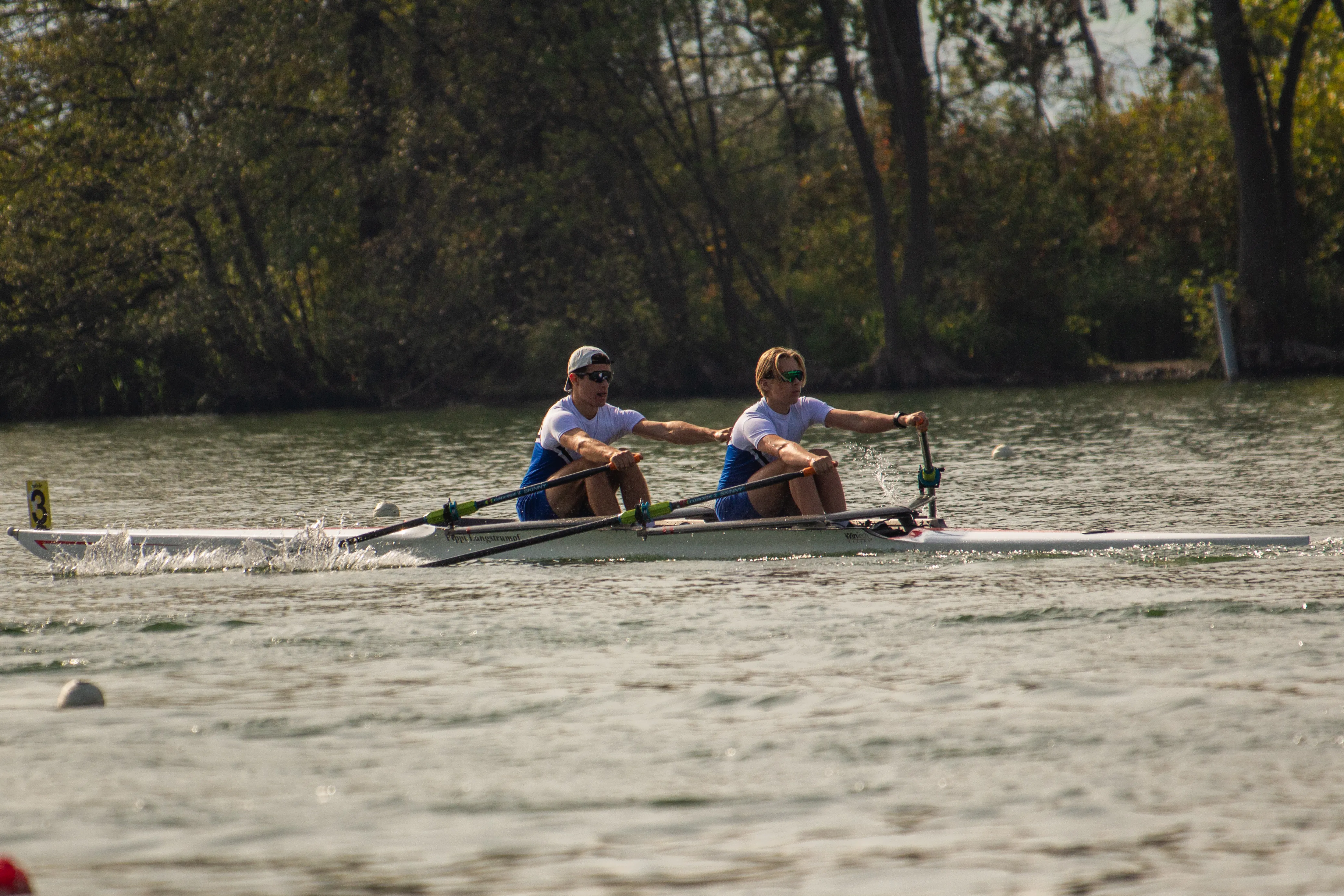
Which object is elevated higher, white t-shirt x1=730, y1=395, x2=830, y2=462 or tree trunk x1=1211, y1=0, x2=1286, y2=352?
tree trunk x1=1211, y1=0, x2=1286, y2=352

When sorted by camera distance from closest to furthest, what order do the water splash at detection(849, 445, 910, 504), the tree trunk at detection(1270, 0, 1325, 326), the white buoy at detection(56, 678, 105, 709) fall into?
the white buoy at detection(56, 678, 105, 709) → the water splash at detection(849, 445, 910, 504) → the tree trunk at detection(1270, 0, 1325, 326)

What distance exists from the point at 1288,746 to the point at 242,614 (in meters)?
5.50

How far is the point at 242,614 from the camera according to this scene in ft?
27.2

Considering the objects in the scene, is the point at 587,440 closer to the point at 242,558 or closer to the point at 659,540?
the point at 659,540

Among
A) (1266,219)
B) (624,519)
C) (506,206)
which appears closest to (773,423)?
(624,519)

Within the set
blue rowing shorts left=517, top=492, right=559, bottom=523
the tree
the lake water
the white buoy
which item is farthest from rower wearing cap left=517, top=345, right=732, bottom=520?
the tree

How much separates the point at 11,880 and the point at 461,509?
6201mm

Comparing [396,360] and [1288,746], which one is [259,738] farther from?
[396,360]

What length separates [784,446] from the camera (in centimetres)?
918

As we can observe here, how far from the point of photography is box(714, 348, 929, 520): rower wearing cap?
922 centimetres

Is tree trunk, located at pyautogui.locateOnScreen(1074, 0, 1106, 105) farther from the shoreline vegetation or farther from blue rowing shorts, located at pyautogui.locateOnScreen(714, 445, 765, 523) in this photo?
blue rowing shorts, located at pyautogui.locateOnScreen(714, 445, 765, 523)

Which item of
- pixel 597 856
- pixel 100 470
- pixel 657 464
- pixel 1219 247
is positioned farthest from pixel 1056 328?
pixel 597 856

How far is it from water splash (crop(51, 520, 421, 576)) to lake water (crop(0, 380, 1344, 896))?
0.62 feet

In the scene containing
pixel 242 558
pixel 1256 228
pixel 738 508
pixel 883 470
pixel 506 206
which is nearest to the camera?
pixel 738 508
